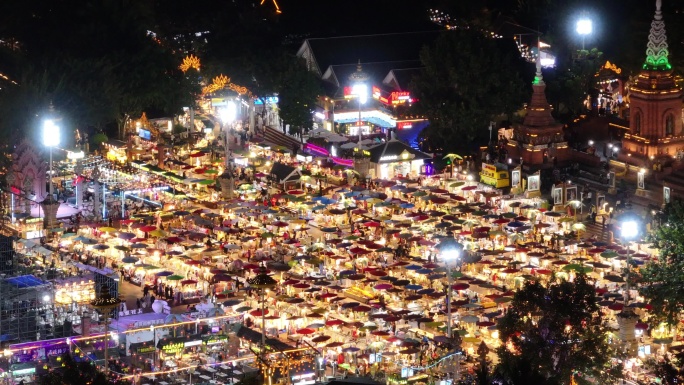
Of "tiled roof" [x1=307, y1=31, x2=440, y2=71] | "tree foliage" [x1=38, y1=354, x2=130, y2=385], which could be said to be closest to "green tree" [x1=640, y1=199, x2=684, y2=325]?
"tree foliage" [x1=38, y1=354, x2=130, y2=385]

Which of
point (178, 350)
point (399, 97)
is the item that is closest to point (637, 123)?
point (399, 97)

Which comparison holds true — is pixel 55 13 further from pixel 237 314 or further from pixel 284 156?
pixel 237 314

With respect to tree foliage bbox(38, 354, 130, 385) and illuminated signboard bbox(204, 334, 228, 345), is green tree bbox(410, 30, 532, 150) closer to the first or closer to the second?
illuminated signboard bbox(204, 334, 228, 345)

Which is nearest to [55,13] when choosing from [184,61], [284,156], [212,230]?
[184,61]

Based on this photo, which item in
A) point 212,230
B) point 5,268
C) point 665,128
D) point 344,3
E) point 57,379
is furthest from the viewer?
point 344,3

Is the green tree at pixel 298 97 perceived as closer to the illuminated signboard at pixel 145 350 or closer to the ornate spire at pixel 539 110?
the ornate spire at pixel 539 110
